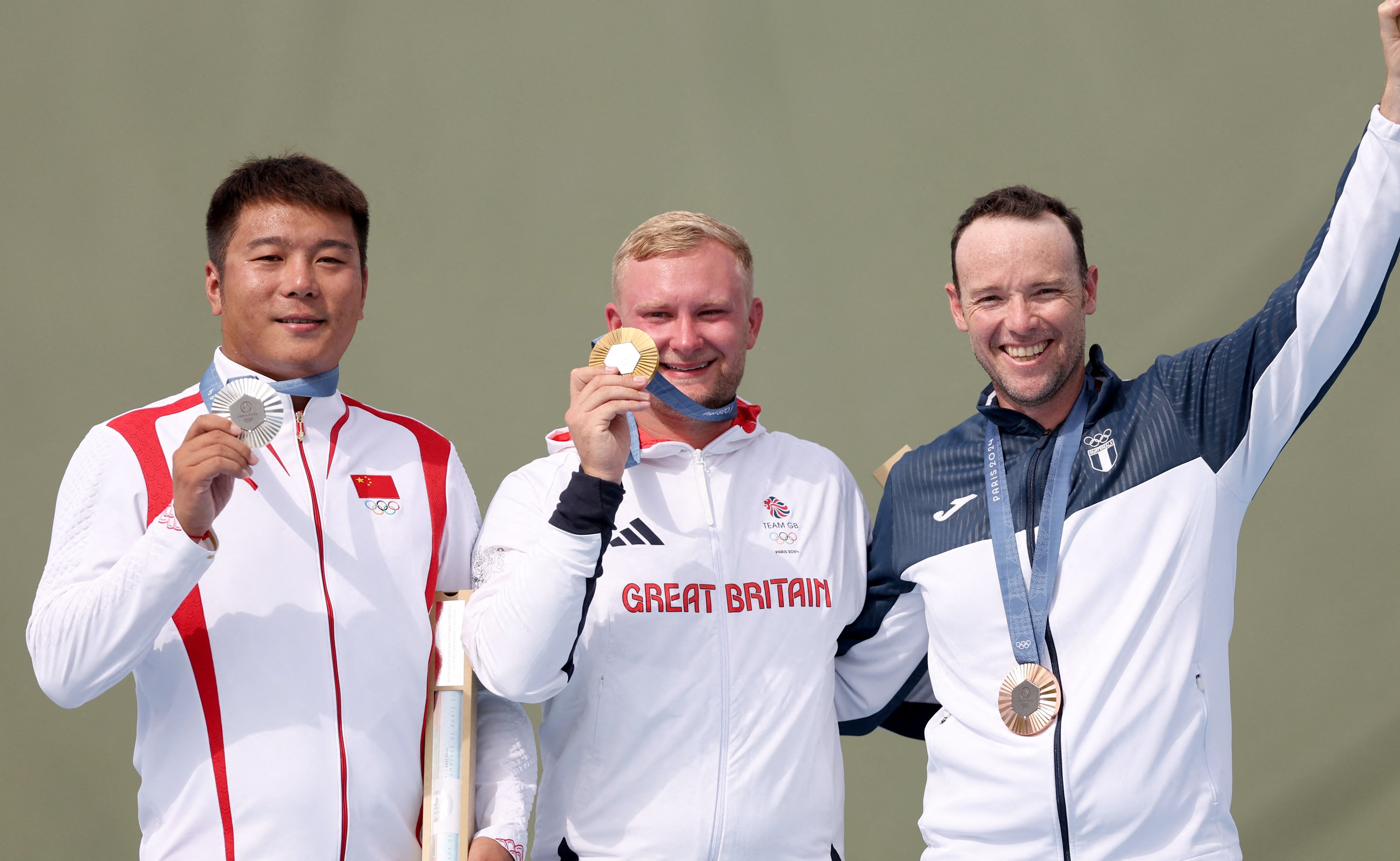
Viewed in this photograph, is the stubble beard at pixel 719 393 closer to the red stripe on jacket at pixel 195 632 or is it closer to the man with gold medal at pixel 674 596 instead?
the man with gold medal at pixel 674 596

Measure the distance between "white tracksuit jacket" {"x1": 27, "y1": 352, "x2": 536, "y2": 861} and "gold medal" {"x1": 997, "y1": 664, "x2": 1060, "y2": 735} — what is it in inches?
38.0

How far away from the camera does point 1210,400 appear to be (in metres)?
2.30

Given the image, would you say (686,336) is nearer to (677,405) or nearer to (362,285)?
(677,405)

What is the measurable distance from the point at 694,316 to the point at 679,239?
17 centimetres

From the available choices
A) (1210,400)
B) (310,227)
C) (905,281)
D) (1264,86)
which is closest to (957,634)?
(1210,400)

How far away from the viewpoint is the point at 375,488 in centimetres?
239

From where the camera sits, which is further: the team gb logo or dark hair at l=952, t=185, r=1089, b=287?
dark hair at l=952, t=185, r=1089, b=287

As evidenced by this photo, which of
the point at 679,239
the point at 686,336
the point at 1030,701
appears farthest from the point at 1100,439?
the point at 679,239

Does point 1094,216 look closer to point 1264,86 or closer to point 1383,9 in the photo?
point 1264,86

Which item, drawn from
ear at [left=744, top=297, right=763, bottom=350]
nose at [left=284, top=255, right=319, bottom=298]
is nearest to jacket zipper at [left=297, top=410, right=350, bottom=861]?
nose at [left=284, top=255, right=319, bottom=298]

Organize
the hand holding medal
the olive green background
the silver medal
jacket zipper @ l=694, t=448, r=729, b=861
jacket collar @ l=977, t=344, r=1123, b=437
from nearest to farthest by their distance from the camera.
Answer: the silver medal, the hand holding medal, jacket zipper @ l=694, t=448, r=729, b=861, jacket collar @ l=977, t=344, r=1123, b=437, the olive green background

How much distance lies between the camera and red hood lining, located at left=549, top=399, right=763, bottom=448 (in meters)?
2.62

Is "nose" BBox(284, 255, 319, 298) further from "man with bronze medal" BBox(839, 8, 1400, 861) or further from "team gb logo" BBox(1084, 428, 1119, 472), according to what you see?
"team gb logo" BBox(1084, 428, 1119, 472)

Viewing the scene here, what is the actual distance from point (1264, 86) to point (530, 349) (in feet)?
9.62
